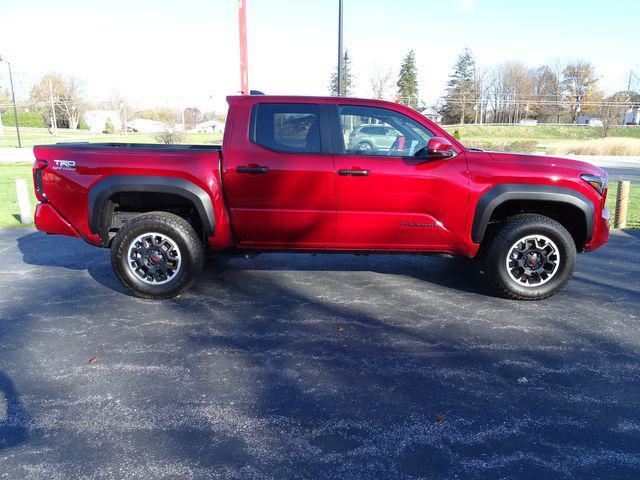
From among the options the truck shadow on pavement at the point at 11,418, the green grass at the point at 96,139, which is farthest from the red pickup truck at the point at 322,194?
the green grass at the point at 96,139

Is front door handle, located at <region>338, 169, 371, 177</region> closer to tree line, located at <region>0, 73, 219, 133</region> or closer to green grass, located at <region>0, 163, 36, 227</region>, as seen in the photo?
green grass, located at <region>0, 163, 36, 227</region>

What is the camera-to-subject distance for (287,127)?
445 centimetres

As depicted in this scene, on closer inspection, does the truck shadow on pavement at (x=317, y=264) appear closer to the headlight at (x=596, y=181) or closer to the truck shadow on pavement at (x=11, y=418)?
the headlight at (x=596, y=181)

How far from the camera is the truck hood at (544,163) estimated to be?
437cm

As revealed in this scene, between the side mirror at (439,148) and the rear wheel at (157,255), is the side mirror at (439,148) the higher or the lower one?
the higher one

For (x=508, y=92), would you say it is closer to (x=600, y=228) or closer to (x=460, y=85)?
(x=460, y=85)

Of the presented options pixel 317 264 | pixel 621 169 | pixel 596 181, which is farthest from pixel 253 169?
pixel 621 169

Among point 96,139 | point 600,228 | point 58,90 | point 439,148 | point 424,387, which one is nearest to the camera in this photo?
point 424,387

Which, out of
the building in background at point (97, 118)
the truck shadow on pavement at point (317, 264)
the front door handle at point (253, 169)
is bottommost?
the truck shadow on pavement at point (317, 264)

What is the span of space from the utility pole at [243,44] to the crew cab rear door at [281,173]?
5082 mm

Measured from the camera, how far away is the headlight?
436cm

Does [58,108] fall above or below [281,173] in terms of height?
above

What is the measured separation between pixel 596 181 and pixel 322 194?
8.37 feet

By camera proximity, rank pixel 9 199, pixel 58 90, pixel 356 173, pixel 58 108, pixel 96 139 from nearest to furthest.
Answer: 1. pixel 356 173
2. pixel 9 199
3. pixel 96 139
4. pixel 58 108
5. pixel 58 90
